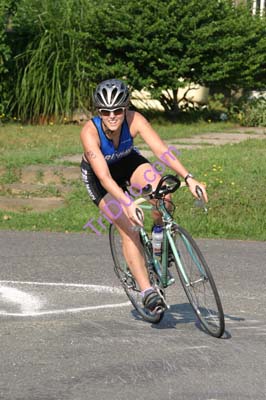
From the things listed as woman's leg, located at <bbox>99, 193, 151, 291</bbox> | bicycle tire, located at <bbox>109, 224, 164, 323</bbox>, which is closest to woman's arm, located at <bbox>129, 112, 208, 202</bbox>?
woman's leg, located at <bbox>99, 193, 151, 291</bbox>

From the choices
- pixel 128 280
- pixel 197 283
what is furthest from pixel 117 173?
pixel 197 283

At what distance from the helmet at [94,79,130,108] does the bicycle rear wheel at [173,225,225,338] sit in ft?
3.06

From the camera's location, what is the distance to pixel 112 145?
285 inches

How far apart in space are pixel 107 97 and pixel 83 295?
1893 millimetres

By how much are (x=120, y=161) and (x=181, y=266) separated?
1.00 meters

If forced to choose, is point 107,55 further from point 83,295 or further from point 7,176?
point 83,295

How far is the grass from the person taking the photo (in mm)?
11289

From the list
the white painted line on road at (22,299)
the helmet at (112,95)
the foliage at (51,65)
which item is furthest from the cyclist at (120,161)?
the foliage at (51,65)

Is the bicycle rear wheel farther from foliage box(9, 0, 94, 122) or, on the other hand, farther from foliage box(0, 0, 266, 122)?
foliage box(9, 0, 94, 122)

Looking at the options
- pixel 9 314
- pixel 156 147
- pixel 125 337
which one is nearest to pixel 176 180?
pixel 156 147

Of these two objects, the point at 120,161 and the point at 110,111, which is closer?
the point at 110,111

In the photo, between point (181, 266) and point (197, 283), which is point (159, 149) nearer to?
point (181, 266)

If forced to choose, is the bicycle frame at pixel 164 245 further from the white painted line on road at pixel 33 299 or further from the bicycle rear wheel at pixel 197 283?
the white painted line on road at pixel 33 299

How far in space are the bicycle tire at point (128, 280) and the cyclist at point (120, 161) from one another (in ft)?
0.71
